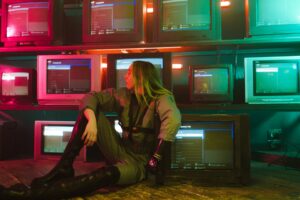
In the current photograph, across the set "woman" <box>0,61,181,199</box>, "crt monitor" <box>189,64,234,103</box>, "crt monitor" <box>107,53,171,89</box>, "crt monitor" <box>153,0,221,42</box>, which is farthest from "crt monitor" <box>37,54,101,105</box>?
"crt monitor" <box>189,64,234,103</box>

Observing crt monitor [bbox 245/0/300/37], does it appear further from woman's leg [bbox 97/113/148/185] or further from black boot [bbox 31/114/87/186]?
black boot [bbox 31/114/87/186]

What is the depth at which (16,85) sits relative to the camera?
2812 mm

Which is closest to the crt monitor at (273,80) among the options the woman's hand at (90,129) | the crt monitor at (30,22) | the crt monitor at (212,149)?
the crt monitor at (212,149)

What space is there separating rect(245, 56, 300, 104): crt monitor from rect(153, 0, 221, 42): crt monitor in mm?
346

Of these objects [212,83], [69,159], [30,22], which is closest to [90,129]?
[69,159]

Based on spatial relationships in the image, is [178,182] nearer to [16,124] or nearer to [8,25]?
[16,124]

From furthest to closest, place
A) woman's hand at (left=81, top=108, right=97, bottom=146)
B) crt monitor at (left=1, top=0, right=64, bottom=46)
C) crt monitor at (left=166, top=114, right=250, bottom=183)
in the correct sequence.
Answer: crt monitor at (left=1, top=0, right=64, bottom=46) < crt monitor at (left=166, top=114, right=250, bottom=183) < woman's hand at (left=81, top=108, right=97, bottom=146)

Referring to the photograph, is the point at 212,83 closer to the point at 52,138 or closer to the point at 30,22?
the point at 52,138

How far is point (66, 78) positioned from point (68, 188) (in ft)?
3.61

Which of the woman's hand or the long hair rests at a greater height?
the long hair

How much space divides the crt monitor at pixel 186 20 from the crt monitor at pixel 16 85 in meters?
1.04

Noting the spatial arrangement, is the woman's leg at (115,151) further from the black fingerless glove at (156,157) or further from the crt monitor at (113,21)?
the crt monitor at (113,21)

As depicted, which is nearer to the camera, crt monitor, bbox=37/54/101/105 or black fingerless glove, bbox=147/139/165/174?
black fingerless glove, bbox=147/139/165/174

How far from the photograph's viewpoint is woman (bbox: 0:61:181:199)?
1.96m
